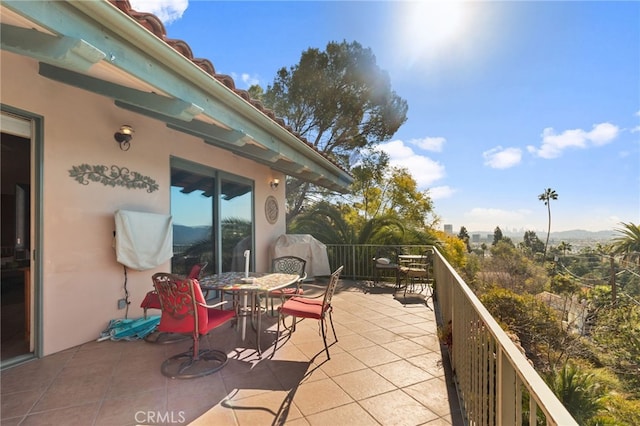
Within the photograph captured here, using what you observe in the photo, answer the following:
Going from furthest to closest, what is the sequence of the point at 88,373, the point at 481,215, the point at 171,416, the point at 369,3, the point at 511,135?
the point at 481,215 < the point at 511,135 < the point at 369,3 < the point at 88,373 < the point at 171,416

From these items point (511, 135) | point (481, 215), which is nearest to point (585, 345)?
point (511, 135)

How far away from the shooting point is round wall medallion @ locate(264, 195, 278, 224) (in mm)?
6961

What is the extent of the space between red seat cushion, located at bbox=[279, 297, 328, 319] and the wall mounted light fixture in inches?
110

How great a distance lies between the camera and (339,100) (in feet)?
32.8

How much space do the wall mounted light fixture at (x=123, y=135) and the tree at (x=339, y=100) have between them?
6.57 m

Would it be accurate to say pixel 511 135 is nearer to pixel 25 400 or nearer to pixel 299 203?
pixel 299 203

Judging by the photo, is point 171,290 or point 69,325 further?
point 69,325

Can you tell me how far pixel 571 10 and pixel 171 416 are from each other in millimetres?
8083

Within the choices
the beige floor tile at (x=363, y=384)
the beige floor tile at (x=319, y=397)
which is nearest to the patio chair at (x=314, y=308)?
the beige floor tile at (x=363, y=384)

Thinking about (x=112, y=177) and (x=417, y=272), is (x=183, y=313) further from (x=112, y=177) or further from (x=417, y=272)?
(x=417, y=272)

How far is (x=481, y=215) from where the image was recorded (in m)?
46.5

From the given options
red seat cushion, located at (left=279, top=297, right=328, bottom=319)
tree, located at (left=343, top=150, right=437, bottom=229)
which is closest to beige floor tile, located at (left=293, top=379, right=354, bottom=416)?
red seat cushion, located at (left=279, top=297, right=328, bottom=319)

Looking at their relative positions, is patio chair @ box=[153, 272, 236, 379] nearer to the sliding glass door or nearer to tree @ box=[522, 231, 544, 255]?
the sliding glass door

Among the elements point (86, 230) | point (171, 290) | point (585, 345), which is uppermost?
point (86, 230)
